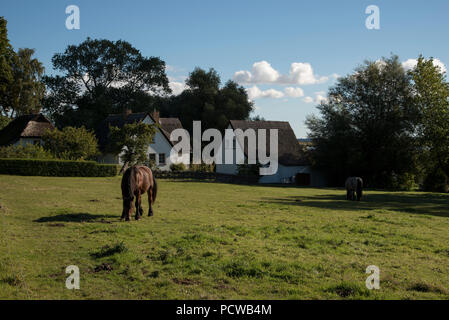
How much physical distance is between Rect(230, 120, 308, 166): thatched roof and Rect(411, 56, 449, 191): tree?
16564mm

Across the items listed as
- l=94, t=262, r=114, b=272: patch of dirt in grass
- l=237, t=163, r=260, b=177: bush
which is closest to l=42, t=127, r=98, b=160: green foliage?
l=237, t=163, r=260, b=177: bush

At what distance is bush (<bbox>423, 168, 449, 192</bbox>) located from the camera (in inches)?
1989

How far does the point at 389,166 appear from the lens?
5369 centimetres

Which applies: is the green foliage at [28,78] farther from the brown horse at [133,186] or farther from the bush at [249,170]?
the brown horse at [133,186]

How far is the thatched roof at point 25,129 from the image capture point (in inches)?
2301

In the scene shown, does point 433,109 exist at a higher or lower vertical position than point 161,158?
higher

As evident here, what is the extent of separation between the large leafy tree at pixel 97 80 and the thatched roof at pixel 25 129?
1012cm

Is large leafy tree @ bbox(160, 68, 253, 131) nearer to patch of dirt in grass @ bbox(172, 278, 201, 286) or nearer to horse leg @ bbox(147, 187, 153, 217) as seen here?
horse leg @ bbox(147, 187, 153, 217)

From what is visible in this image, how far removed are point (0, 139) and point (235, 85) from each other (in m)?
43.8

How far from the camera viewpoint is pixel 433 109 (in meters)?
41.4

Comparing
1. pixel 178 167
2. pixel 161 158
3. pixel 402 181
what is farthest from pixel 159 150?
pixel 402 181

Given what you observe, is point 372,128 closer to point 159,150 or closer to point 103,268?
point 159,150

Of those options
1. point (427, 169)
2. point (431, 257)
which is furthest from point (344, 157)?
point (431, 257)

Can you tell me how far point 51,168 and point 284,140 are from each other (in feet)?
108
